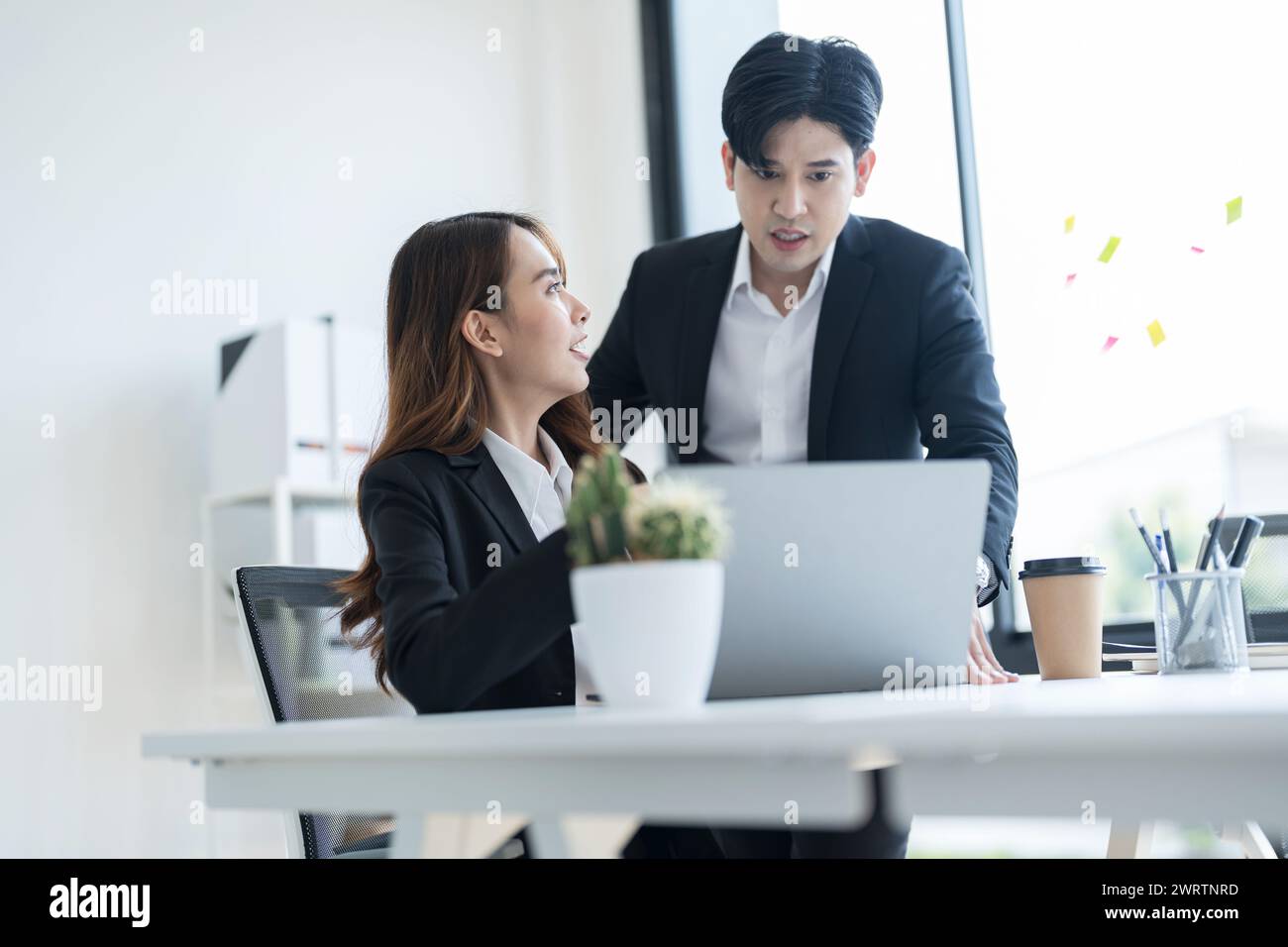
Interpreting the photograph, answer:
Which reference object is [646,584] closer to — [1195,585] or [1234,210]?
[1195,585]

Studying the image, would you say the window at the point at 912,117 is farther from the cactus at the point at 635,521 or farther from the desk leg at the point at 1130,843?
the cactus at the point at 635,521

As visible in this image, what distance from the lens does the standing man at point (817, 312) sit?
183cm

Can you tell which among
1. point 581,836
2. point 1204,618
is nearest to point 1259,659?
point 1204,618

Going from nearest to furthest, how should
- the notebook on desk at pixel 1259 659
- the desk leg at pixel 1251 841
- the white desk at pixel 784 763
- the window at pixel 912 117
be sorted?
the white desk at pixel 784 763 → the notebook on desk at pixel 1259 659 → the desk leg at pixel 1251 841 → the window at pixel 912 117

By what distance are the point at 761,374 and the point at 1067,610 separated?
30.1 inches

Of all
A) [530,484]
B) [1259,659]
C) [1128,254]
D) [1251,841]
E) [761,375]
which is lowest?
[1251,841]

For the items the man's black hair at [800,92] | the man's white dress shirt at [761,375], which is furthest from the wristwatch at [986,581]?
the man's black hair at [800,92]

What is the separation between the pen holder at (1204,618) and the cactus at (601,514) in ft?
2.29

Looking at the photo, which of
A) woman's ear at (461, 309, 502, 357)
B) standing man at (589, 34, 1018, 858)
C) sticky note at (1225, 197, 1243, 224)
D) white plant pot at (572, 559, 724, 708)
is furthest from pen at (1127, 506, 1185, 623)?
sticky note at (1225, 197, 1243, 224)

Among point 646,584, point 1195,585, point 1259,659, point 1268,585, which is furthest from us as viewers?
point 1268,585

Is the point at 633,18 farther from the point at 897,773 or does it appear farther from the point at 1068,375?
the point at 897,773

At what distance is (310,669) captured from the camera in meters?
1.46

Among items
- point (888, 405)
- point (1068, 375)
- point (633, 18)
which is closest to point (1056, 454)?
point (1068, 375)
